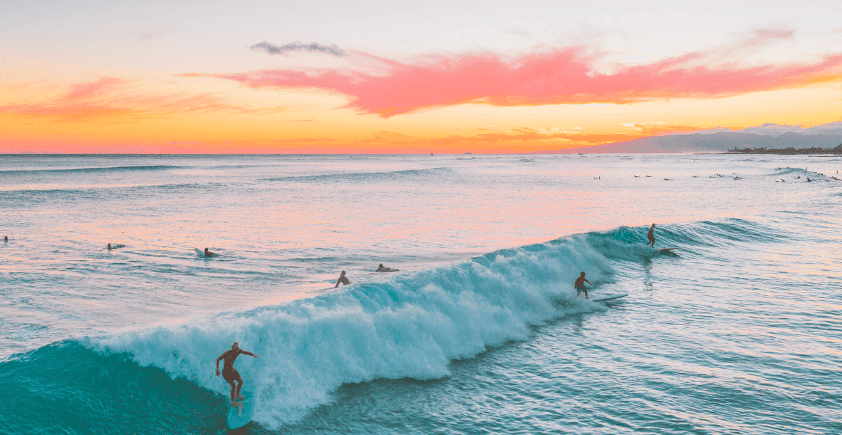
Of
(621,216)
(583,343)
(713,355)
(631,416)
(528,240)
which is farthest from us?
(621,216)

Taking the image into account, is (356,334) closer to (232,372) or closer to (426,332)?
(426,332)

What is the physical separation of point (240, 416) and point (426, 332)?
20.3 ft

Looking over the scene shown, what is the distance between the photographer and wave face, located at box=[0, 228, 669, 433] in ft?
36.0

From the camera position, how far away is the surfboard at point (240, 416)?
10.5 meters

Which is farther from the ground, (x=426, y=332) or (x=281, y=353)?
(x=281, y=353)

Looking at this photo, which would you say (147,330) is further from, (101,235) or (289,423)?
(101,235)

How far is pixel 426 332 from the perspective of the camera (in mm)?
15188

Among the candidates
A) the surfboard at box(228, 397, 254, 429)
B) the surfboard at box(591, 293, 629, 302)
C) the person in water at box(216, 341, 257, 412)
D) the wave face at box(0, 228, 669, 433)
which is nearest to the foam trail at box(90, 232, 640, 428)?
the wave face at box(0, 228, 669, 433)

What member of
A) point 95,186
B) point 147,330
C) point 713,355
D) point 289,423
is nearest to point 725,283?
point 713,355

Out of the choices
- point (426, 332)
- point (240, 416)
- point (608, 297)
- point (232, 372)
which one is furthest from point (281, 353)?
point (608, 297)

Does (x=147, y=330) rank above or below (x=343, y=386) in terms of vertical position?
above

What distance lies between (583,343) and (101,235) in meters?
32.2

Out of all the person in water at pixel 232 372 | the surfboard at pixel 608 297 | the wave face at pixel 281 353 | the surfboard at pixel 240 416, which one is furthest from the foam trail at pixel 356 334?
the surfboard at pixel 608 297

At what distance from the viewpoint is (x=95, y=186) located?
72125mm
